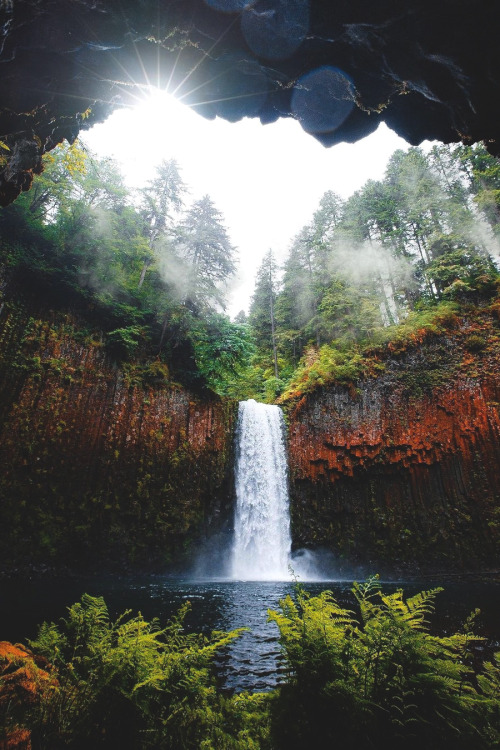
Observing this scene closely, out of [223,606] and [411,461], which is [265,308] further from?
[223,606]

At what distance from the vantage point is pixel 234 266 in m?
22.9

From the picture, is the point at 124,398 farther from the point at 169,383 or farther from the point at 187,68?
the point at 187,68

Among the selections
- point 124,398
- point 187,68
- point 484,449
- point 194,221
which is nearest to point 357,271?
point 194,221

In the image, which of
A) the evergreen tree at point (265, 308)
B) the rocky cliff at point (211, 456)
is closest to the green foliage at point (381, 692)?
the rocky cliff at point (211, 456)

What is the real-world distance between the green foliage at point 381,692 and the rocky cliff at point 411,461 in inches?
572

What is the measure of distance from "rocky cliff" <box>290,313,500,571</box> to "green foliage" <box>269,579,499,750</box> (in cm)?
1452

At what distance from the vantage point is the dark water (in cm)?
557

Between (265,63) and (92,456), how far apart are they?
12.9 m

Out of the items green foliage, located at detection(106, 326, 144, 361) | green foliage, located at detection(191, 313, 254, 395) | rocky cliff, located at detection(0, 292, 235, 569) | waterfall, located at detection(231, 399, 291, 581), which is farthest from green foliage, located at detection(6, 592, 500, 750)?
green foliage, located at detection(191, 313, 254, 395)

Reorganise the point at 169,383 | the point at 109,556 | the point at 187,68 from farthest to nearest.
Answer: the point at 169,383
the point at 109,556
the point at 187,68

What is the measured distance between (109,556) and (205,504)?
463 cm

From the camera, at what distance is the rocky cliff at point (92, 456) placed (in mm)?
11898

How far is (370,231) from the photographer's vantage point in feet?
93.9

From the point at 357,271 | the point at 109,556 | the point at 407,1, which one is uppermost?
the point at 357,271
